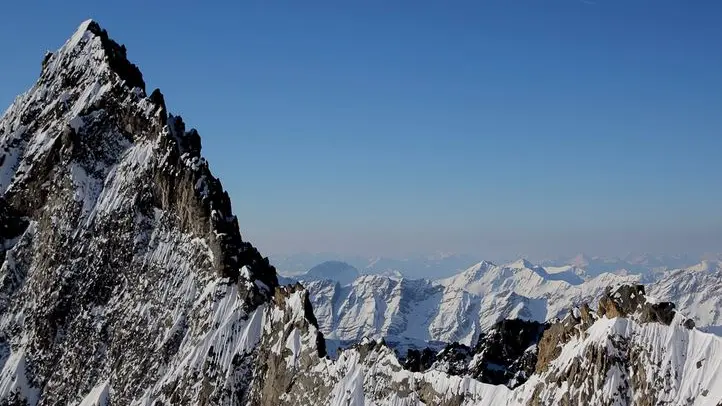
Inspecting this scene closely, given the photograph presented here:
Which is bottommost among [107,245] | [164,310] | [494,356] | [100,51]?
[494,356]

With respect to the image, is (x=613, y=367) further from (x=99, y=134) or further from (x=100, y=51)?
(x=100, y=51)

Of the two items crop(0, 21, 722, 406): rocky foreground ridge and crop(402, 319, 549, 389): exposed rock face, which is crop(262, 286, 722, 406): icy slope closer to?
crop(0, 21, 722, 406): rocky foreground ridge

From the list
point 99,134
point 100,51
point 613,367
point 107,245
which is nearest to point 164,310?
point 107,245

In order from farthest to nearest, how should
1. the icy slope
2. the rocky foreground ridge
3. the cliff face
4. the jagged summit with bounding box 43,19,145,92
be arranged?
the jagged summit with bounding box 43,19,145,92 → the cliff face → the rocky foreground ridge → the icy slope

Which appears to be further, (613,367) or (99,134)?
(99,134)

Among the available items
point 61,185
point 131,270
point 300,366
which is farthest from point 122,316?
point 300,366

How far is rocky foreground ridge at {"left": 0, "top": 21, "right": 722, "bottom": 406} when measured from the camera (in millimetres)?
58188

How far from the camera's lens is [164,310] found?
95938 mm

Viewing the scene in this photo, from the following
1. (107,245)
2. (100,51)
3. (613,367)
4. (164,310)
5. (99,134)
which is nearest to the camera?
(613,367)

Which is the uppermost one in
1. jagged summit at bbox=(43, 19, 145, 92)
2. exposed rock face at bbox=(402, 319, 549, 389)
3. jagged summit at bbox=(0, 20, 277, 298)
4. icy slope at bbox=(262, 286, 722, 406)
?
jagged summit at bbox=(43, 19, 145, 92)

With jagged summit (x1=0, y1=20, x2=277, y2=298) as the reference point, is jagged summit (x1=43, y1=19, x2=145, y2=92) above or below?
above

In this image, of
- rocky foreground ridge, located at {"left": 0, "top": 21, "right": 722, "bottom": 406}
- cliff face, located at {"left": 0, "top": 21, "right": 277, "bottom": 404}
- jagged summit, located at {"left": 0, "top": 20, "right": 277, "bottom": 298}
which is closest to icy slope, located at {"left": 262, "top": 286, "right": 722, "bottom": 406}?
rocky foreground ridge, located at {"left": 0, "top": 21, "right": 722, "bottom": 406}

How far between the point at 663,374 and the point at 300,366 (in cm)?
3962

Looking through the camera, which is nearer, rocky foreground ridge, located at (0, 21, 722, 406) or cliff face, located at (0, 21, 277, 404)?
rocky foreground ridge, located at (0, 21, 722, 406)
